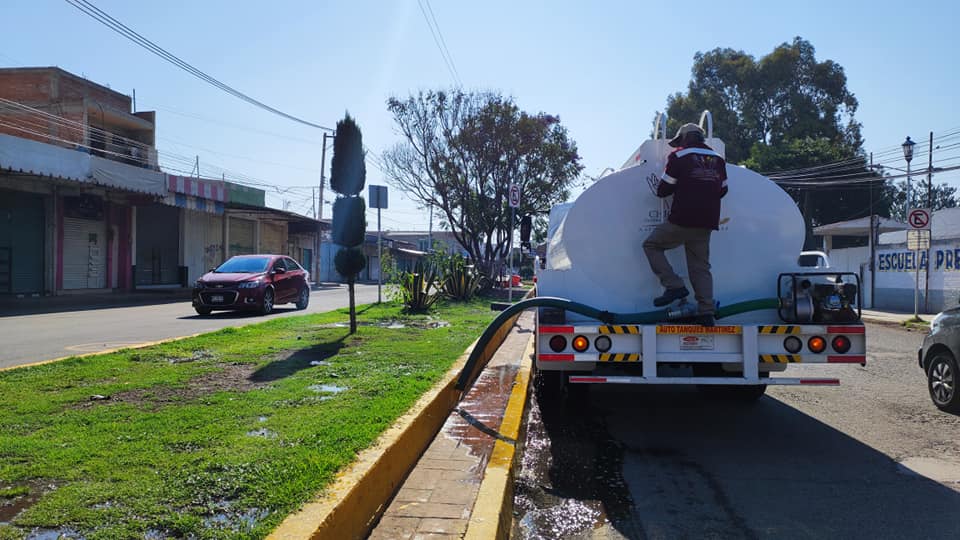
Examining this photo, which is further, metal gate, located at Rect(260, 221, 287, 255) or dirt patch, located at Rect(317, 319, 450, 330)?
metal gate, located at Rect(260, 221, 287, 255)

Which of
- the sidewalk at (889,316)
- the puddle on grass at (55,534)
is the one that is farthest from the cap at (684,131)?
the sidewalk at (889,316)

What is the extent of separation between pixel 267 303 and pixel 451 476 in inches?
481

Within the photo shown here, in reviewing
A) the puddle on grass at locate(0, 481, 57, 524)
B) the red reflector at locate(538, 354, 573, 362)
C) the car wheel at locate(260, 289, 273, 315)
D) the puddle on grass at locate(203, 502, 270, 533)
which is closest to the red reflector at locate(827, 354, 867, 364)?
the red reflector at locate(538, 354, 573, 362)

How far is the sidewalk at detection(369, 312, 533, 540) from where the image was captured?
3174 millimetres

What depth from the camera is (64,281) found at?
23.2 meters

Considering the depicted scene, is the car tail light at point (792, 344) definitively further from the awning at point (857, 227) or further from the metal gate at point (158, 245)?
the metal gate at point (158, 245)

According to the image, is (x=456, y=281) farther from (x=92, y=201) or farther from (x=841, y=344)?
(x=92, y=201)

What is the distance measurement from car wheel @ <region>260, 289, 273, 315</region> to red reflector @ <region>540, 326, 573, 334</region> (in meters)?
11.2

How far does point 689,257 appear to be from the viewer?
4984 millimetres

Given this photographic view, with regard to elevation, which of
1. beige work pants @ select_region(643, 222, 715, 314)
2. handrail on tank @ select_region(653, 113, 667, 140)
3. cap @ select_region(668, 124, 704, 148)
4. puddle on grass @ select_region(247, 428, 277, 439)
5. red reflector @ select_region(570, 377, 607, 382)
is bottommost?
puddle on grass @ select_region(247, 428, 277, 439)

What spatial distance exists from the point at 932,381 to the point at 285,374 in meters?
6.44

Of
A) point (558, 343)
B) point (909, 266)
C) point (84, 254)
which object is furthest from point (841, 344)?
point (84, 254)

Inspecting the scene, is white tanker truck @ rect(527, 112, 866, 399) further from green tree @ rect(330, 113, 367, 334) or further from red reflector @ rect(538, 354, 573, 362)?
green tree @ rect(330, 113, 367, 334)

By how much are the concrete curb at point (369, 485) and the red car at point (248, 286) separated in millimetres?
10560
